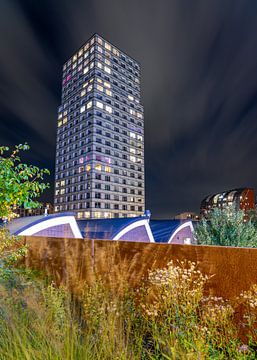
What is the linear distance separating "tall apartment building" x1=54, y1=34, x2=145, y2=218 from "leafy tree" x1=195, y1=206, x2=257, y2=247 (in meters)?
49.5

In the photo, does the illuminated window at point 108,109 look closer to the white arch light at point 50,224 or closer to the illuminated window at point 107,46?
the illuminated window at point 107,46

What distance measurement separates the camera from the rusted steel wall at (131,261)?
2936 millimetres

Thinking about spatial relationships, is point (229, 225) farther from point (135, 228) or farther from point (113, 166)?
point (113, 166)

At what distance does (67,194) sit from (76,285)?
62700 millimetres

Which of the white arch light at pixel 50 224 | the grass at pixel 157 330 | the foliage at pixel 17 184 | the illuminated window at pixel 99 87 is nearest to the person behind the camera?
the grass at pixel 157 330

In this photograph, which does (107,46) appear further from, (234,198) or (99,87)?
(234,198)

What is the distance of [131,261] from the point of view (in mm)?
4035

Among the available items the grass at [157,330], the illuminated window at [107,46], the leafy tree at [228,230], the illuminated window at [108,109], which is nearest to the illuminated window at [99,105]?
the illuminated window at [108,109]

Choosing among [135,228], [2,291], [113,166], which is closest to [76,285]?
[2,291]

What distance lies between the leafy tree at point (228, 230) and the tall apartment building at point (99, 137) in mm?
49530

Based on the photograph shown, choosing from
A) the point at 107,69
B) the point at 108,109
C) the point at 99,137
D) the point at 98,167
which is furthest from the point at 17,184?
the point at 107,69

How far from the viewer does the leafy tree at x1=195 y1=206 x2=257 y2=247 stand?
379 inches

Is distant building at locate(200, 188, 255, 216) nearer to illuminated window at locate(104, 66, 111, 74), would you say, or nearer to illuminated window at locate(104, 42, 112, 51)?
illuminated window at locate(104, 66, 111, 74)

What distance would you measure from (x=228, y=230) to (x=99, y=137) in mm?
58122
